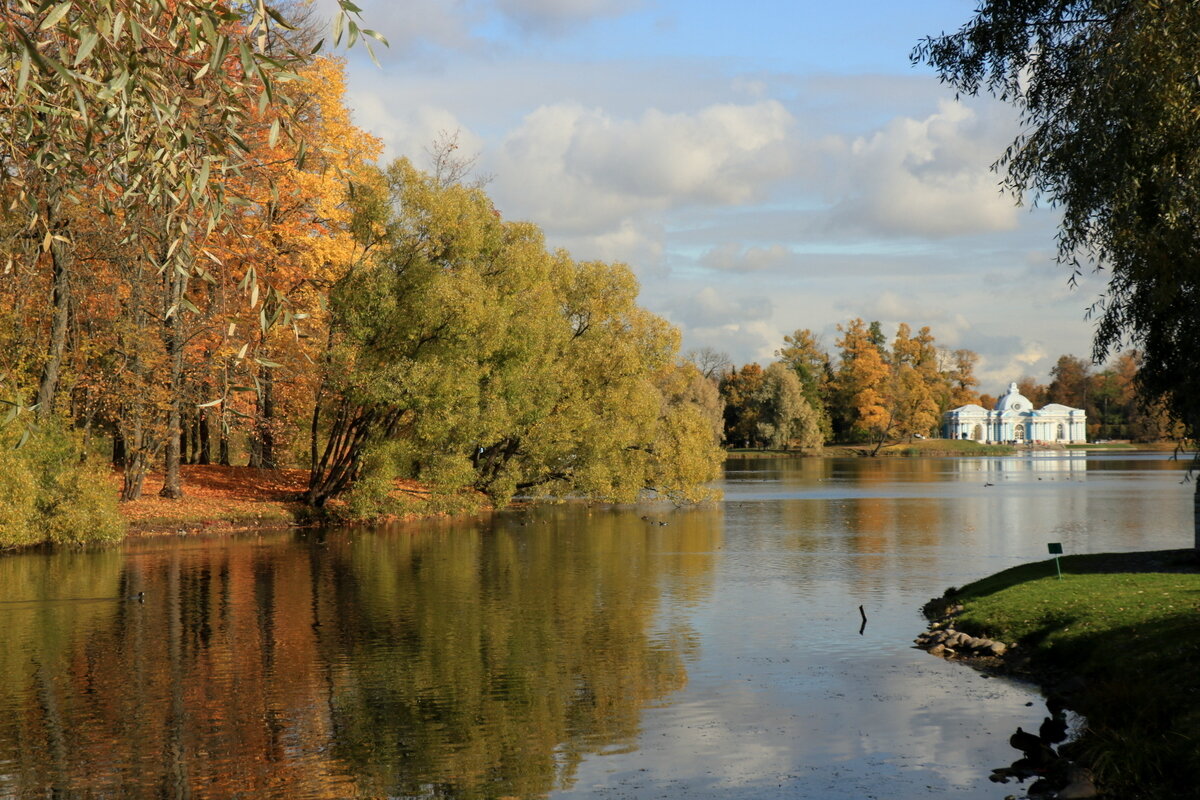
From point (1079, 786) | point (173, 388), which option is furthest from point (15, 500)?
point (1079, 786)

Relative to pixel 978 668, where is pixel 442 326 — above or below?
above

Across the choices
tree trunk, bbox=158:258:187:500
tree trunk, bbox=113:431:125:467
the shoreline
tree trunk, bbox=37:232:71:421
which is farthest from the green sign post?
tree trunk, bbox=113:431:125:467

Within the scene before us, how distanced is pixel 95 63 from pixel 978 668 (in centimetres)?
1579

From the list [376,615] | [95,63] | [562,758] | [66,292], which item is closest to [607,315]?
[66,292]

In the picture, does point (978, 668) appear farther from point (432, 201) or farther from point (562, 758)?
point (432, 201)

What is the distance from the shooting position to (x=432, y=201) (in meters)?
42.3

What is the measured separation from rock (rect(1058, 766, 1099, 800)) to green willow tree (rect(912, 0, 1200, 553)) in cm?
647

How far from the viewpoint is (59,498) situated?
33625 mm

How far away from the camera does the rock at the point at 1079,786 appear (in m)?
11.5

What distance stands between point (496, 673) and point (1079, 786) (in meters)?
9.13

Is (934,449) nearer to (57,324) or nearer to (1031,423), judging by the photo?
(1031,423)

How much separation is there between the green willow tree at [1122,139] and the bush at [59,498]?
90.6ft

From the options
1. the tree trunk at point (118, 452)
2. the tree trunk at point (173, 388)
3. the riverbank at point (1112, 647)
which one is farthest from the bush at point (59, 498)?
the riverbank at point (1112, 647)

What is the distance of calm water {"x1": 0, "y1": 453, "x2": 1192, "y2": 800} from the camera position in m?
12.6
